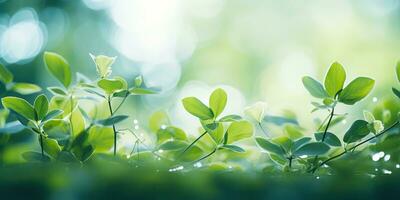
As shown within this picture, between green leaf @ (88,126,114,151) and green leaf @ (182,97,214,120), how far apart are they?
0.38ft

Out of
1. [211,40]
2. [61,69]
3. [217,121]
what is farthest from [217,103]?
[211,40]

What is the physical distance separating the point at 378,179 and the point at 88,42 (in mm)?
8112

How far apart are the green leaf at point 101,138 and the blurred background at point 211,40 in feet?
18.5

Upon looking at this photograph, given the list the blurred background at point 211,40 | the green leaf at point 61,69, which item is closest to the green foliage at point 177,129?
the green leaf at point 61,69

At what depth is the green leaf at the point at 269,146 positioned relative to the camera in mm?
575

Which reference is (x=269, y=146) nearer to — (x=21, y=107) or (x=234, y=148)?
(x=234, y=148)

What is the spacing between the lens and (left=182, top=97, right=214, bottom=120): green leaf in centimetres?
61

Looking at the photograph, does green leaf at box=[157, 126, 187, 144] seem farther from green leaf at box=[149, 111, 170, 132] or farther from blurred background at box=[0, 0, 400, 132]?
blurred background at box=[0, 0, 400, 132]

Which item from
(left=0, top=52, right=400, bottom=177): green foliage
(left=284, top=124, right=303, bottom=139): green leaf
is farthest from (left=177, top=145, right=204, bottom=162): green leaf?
(left=284, top=124, right=303, bottom=139): green leaf

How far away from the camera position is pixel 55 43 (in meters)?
7.35

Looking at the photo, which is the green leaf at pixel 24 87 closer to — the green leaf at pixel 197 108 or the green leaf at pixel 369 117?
the green leaf at pixel 197 108

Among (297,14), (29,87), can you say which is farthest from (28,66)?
(29,87)

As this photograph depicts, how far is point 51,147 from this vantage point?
591 mm

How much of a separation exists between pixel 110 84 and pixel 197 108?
0.11 m
